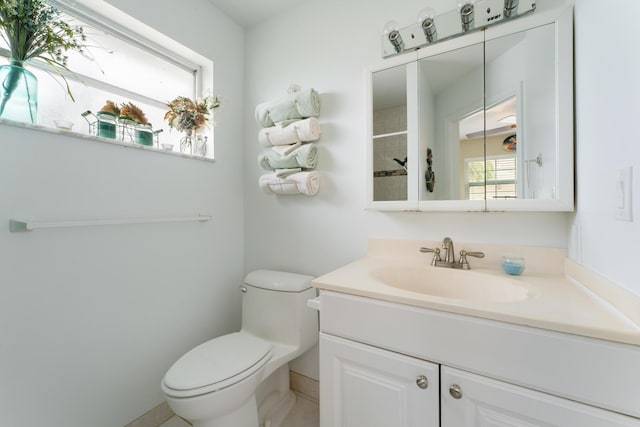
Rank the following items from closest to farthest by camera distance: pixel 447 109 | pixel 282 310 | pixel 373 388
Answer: pixel 373 388, pixel 447 109, pixel 282 310

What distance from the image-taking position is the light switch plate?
625 mm

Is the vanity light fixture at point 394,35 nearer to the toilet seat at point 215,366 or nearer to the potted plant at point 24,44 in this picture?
the potted plant at point 24,44

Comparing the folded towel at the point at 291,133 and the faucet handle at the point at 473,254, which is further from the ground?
the folded towel at the point at 291,133

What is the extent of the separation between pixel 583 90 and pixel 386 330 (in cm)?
104

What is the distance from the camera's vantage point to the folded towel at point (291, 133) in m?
1.51

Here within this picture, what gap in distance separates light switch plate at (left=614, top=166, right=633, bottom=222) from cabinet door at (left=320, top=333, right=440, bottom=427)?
0.62 meters

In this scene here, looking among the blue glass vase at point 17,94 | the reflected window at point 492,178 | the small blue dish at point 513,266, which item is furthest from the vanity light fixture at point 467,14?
the blue glass vase at point 17,94

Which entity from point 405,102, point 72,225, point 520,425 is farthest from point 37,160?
point 520,425

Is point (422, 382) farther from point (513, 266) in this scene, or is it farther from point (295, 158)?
point (295, 158)

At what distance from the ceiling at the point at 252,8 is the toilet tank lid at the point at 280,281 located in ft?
5.55

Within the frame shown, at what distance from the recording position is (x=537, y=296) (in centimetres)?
80

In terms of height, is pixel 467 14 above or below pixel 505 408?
above

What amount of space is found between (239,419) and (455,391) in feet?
2.96

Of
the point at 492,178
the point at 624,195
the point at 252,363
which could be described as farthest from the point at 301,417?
the point at 624,195
